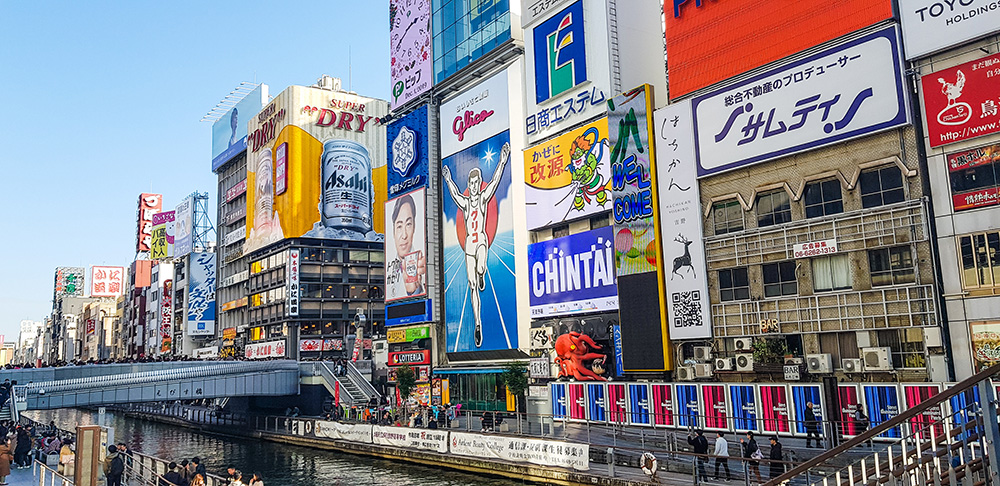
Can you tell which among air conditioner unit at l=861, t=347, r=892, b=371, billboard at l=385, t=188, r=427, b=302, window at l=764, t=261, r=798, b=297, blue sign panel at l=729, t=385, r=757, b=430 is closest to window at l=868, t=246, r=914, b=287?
air conditioner unit at l=861, t=347, r=892, b=371

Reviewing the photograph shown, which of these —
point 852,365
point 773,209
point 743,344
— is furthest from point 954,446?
point 773,209

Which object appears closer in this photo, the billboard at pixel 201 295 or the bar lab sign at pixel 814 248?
the bar lab sign at pixel 814 248

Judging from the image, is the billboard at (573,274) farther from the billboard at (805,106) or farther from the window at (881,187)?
the window at (881,187)

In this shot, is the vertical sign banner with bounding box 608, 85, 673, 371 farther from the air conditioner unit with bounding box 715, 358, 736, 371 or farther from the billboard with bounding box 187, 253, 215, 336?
the billboard with bounding box 187, 253, 215, 336

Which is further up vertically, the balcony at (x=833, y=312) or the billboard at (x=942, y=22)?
the billboard at (x=942, y=22)

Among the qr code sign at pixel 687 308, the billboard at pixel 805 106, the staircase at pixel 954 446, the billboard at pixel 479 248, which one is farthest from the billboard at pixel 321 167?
the staircase at pixel 954 446

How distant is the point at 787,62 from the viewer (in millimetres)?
38188

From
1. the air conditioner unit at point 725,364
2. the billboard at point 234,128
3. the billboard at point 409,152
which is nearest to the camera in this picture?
the air conditioner unit at point 725,364

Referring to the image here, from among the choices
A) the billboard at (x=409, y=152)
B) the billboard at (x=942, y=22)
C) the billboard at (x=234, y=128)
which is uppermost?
the billboard at (x=234, y=128)

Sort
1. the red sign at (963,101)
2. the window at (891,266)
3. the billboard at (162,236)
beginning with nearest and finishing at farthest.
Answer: the red sign at (963,101), the window at (891,266), the billboard at (162,236)

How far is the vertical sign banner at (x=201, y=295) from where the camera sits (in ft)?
426

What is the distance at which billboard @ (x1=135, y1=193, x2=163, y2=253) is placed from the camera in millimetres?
159000

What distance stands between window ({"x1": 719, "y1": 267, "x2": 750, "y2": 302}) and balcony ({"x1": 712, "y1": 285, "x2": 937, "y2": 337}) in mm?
505

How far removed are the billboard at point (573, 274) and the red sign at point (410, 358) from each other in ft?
51.9
